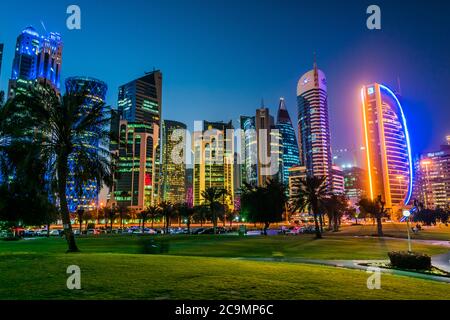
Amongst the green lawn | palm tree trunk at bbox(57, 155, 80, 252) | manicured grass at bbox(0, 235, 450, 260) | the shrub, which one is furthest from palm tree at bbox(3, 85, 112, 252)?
the shrub

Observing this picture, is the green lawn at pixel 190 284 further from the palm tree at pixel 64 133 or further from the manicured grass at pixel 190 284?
the palm tree at pixel 64 133

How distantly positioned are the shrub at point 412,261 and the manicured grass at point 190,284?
554 centimetres

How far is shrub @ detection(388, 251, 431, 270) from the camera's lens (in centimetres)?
1894

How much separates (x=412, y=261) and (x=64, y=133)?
23875 mm

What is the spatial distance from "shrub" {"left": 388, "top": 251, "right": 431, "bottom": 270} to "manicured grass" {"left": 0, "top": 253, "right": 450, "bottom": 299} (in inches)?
218

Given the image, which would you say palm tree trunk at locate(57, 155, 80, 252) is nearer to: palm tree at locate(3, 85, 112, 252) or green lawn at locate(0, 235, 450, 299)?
palm tree at locate(3, 85, 112, 252)

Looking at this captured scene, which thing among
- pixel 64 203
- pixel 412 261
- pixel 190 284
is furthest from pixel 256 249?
pixel 190 284

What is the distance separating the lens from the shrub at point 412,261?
18938mm

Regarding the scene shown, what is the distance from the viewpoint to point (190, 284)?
37.4ft

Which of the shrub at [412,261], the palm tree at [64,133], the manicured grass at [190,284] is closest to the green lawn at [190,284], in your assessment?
the manicured grass at [190,284]

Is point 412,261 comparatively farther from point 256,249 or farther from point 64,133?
point 64,133
